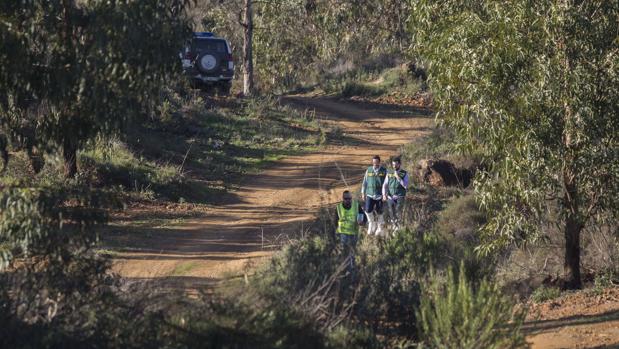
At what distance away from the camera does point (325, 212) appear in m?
15.9

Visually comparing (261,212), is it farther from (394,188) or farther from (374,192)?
(394,188)

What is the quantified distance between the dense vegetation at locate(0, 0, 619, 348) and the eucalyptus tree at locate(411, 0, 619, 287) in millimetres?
27

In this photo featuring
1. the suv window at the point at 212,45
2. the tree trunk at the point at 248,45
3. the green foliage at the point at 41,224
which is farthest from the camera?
the tree trunk at the point at 248,45

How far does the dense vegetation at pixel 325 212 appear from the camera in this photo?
318 inches

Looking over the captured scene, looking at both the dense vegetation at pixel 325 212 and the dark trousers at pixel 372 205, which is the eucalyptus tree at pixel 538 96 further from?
the dark trousers at pixel 372 205

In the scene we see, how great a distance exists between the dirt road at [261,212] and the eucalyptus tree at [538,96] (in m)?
3.65

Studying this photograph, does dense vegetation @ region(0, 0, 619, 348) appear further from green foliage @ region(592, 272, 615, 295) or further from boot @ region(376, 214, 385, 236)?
boot @ region(376, 214, 385, 236)

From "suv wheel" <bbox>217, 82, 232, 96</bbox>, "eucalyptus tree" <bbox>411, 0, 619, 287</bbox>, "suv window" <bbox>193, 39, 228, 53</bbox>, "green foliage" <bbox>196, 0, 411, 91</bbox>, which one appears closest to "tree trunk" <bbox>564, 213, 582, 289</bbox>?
"eucalyptus tree" <bbox>411, 0, 619, 287</bbox>

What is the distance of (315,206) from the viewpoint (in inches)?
733

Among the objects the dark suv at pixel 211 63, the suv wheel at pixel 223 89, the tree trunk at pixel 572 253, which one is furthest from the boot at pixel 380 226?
the suv wheel at pixel 223 89

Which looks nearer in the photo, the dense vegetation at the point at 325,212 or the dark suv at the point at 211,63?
the dense vegetation at the point at 325,212

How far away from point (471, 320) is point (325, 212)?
298 inches

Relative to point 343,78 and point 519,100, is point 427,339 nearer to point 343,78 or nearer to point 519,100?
point 519,100

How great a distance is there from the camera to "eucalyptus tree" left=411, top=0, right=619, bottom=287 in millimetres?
12406
